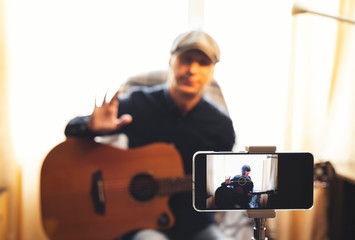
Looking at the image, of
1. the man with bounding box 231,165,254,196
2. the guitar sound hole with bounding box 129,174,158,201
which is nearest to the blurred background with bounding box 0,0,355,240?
the guitar sound hole with bounding box 129,174,158,201

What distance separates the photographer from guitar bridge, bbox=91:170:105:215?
4.08 feet

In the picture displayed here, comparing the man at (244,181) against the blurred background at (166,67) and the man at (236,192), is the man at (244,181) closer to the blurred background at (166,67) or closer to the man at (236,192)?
the man at (236,192)

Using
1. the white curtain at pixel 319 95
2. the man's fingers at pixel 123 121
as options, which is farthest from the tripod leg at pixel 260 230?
the white curtain at pixel 319 95

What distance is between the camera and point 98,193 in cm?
125

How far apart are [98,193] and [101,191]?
13mm

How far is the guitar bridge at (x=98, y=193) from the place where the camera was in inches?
49.0

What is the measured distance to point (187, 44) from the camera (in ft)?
4.54

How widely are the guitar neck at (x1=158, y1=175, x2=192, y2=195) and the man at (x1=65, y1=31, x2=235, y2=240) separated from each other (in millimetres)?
52

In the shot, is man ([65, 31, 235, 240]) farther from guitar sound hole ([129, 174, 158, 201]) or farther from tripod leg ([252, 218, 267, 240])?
tripod leg ([252, 218, 267, 240])

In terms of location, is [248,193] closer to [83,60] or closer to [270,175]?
[270,175]

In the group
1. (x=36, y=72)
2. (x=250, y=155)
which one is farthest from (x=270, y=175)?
(x=36, y=72)

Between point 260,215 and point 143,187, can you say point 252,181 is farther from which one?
point 143,187

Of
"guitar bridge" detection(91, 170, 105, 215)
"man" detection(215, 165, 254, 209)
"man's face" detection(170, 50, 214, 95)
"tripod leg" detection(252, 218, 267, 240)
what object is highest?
"man's face" detection(170, 50, 214, 95)

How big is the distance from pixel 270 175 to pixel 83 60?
109cm
